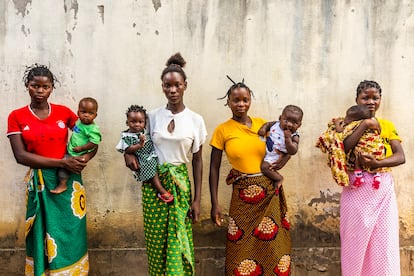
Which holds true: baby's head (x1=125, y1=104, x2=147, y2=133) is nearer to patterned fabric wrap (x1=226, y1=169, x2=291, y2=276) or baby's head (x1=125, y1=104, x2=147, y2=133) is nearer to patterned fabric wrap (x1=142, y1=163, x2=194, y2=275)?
patterned fabric wrap (x1=142, y1=163, x2=194, y2=275)

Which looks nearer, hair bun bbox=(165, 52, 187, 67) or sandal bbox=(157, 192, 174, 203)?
sandal bbox=(157, 192, 174, 203)

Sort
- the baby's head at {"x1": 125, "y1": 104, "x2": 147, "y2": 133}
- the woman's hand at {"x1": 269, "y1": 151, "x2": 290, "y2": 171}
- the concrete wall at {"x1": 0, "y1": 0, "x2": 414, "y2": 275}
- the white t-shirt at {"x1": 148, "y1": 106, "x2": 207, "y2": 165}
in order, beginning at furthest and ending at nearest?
1. the concrete wall at {"x1": 0, "y1": 0, "x2": 414, "y2": 275}
2. the woman's hand at {"x1": 269, "y1": 151, "x2": 290, "y2": 171}
3. the white t-shirt at {"x1": 148, "y1": 106, "x2": 207, "y2": 165}
4. the baby's head at {"x1": 125, "y1": 104, "x2": 147, "y2": 133}

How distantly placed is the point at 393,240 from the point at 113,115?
2388mm

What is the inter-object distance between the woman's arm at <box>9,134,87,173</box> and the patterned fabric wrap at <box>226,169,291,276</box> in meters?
1.17

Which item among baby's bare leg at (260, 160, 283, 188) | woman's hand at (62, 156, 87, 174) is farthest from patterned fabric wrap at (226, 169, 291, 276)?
woman's hand at (62, 156, 87, 174)

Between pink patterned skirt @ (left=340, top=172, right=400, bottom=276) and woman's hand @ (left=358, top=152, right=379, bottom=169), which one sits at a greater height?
woman's hand @ (left=358, top=152, right=379, bottom=169)

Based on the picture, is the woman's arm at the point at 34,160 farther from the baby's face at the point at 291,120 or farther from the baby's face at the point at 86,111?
the baby's face at the point at 291,120

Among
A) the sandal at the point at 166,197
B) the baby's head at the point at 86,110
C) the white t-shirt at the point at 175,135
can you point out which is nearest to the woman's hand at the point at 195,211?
the sandal at the point at 166,197

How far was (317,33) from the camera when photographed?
4.06 m

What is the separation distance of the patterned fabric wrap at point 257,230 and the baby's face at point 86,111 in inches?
44.4

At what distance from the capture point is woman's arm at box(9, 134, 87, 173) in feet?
11.0

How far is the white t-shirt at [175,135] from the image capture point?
336 cm

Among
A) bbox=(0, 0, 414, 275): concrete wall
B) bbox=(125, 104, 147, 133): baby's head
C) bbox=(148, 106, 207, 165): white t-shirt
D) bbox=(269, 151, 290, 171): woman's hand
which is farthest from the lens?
bbox=(0, 0, 414, 275): concrete wall

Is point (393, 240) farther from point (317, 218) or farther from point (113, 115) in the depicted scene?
point (113, 115)
